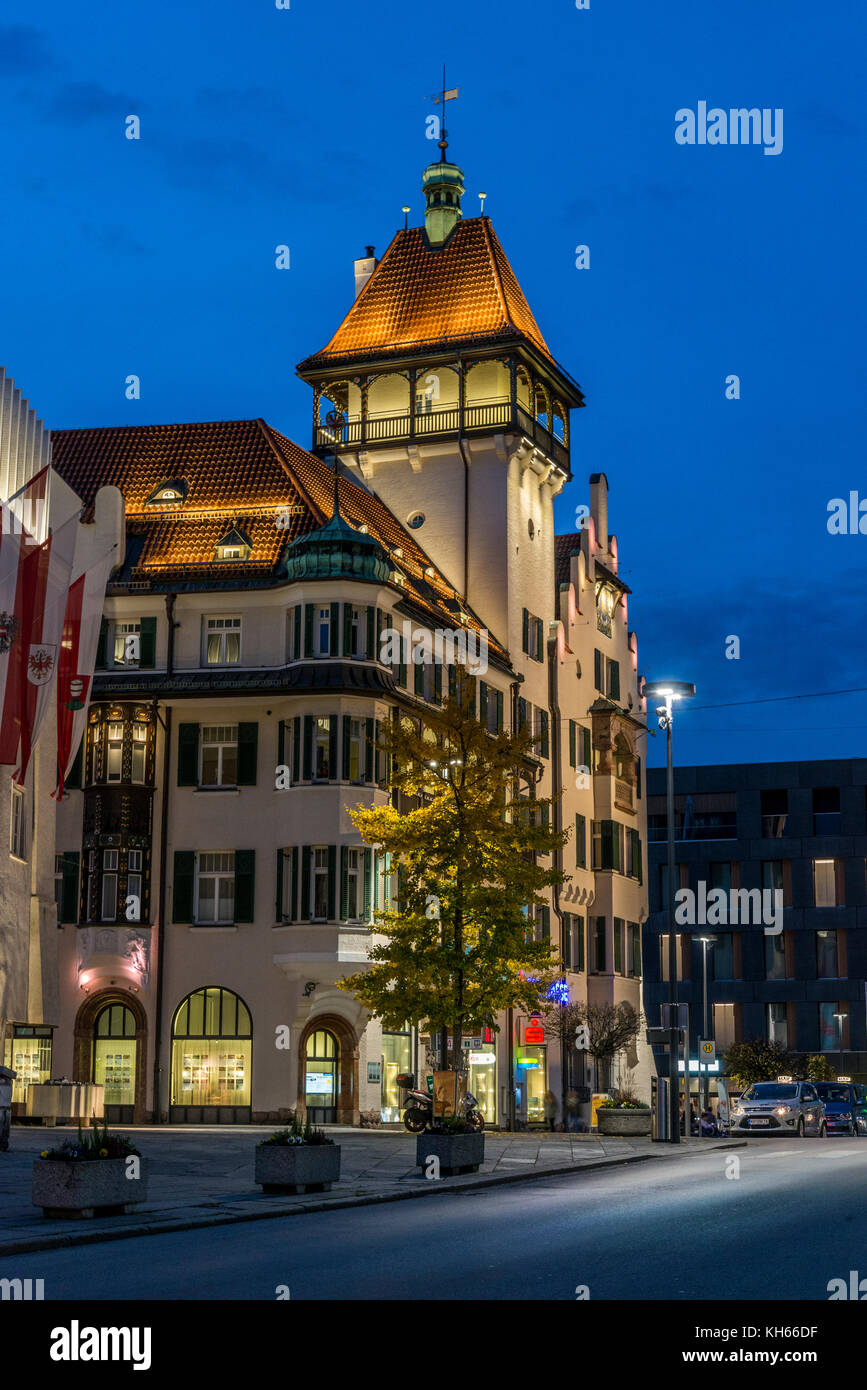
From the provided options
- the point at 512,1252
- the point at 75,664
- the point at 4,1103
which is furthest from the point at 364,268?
the point at 512,1252

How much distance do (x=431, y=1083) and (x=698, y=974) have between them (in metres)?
56.7

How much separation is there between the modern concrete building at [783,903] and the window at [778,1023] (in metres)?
0.06

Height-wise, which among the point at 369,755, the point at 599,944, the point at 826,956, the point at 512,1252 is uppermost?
the point at 369,755

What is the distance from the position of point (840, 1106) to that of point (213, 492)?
26.9 m

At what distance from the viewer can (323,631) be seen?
48.2 m

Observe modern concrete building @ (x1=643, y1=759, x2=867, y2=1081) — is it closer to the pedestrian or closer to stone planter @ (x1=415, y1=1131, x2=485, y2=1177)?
the pedestrian

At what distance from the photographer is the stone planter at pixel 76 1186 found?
19.0m

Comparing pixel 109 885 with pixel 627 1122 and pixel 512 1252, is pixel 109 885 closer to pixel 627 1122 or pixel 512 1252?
pixel 627 1122

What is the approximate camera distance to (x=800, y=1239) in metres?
16.7

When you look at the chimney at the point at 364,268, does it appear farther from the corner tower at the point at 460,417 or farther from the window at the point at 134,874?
the window at the point at 134,874

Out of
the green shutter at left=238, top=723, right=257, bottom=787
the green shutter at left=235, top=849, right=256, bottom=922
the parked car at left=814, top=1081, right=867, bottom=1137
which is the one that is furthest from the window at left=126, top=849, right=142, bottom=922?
the parked car at left=814, top=1081, right=867, bottom=1137

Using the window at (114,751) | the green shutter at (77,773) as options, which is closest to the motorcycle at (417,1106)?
the window at (114,751)
